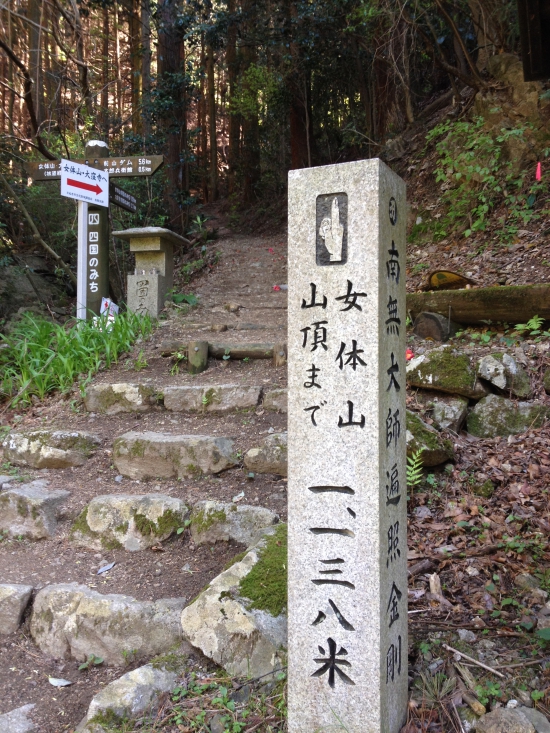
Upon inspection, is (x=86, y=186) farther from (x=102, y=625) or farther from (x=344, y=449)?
(x=344, y=449)

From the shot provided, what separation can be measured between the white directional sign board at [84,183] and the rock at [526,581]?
18.0 feet

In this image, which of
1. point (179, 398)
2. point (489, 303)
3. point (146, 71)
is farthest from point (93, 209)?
point (146, 71)

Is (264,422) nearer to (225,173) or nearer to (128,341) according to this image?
(128,341)

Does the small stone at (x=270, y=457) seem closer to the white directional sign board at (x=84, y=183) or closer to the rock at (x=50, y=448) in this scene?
the rock at (x=50, y=448)

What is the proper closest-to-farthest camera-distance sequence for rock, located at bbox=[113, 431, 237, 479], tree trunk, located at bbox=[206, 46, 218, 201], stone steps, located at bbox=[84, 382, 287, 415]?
rock, located at bbox=[113, 431, 237, 479] < stone steps, located at bbox=[84, 382, 287, 415] < tree trunk, located at bbox=[206, 46, 218, 201]

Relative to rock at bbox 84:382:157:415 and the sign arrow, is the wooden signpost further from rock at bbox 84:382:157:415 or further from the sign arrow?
rock at bbox 84:382:157:415

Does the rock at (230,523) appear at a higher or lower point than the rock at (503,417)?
lower

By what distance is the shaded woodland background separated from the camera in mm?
8023

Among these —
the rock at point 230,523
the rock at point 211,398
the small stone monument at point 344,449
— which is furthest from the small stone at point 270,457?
the small stone monument at point 344,449

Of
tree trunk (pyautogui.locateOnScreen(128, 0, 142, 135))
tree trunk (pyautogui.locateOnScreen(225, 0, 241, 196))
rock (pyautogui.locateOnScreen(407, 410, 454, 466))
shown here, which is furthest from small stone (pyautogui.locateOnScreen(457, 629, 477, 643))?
tree trunk (pyautogui.locateOnScreen(225, 0, 241, 196))

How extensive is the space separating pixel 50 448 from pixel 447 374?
2.86 m

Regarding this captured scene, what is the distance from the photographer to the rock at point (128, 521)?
3.16 meters

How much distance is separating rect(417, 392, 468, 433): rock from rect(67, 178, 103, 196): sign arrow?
442 cm

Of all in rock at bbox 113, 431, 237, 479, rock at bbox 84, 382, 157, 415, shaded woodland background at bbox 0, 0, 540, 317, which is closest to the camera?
rock at bbox 113, 431, 237, 479
